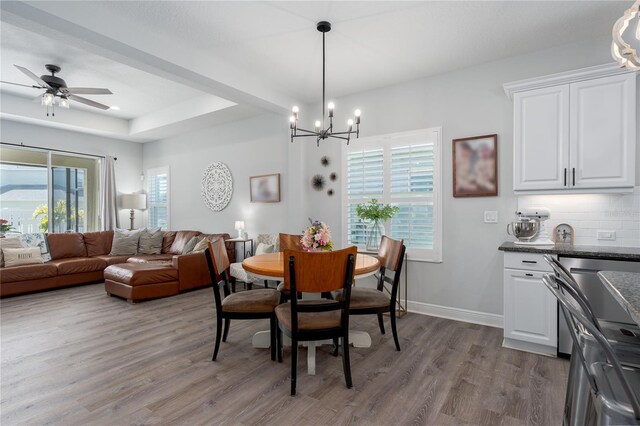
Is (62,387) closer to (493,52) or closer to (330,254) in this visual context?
(330,254)

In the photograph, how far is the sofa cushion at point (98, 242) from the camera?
20.0 feet

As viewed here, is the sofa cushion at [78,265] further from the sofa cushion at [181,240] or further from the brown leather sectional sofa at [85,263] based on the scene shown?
the sofa cushion at [181,240]

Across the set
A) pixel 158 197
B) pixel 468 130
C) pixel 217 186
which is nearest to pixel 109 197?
pixel 158 197

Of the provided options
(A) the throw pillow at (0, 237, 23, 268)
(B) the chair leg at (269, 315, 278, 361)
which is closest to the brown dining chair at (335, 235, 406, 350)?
(B) the chair leg at (269, 315, 278, 361)

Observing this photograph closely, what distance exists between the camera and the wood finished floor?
6.54 feet

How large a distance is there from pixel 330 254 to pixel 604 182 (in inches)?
96.8

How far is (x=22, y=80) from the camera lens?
455 centimetres

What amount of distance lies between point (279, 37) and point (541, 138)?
8.52ft

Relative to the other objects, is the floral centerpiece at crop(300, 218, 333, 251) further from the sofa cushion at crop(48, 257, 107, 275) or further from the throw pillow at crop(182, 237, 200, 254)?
the sofa cushion at crop(48, 257, 107, 275)

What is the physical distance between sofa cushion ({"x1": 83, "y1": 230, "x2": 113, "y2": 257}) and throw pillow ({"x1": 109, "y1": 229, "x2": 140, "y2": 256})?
0.19 m

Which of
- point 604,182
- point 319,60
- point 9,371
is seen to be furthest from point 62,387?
point 604,182

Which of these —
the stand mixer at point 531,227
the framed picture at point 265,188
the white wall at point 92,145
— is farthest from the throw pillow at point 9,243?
the stand mixer at point 531,227

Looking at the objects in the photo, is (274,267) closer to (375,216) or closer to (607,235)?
(375,216)

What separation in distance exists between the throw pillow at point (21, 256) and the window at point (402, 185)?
15.9 feet
